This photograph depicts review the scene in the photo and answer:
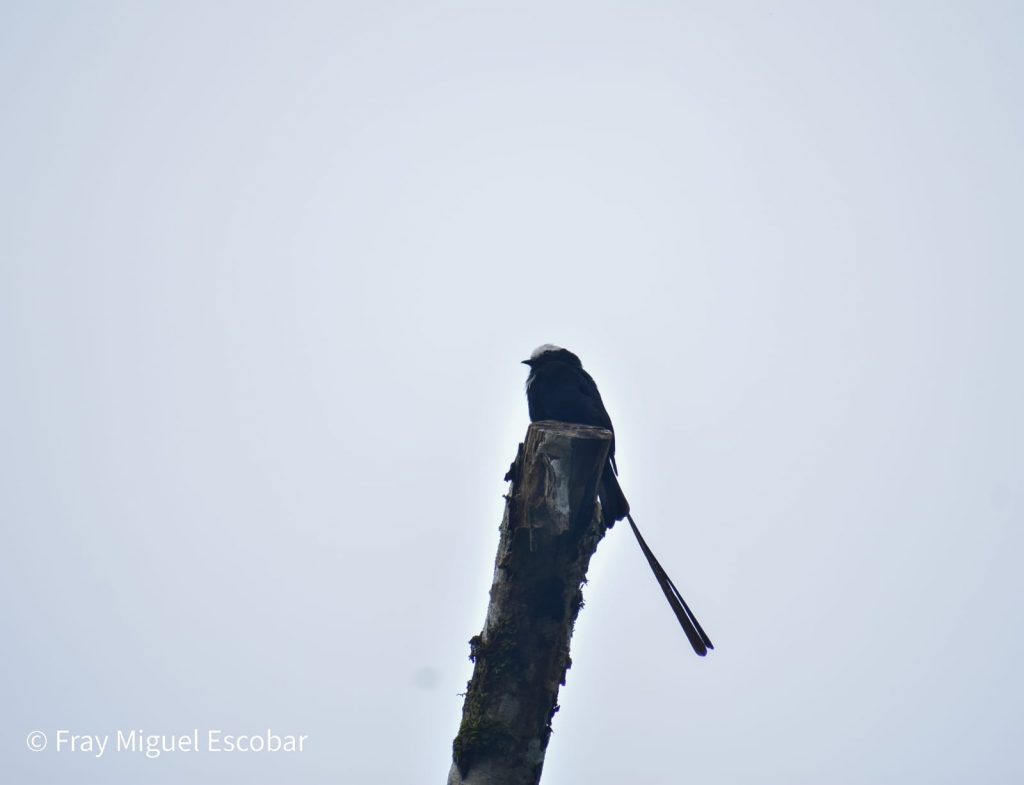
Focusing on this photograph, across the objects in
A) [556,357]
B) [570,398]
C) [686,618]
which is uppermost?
[556,357]

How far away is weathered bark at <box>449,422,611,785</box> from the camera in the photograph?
10.4ft

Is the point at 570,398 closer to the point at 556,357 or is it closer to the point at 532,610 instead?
the point at 556,357

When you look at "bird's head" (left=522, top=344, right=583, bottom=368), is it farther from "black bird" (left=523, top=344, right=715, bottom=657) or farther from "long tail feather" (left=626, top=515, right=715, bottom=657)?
"long tail feather" (left=626, top=515, right=715, bottom=657)

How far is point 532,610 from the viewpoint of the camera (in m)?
3.37

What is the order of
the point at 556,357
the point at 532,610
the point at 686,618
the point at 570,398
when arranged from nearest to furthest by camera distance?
1. the point at 532,610
2. the point at 686,618
3. the point at 570,398
4. the point at 556,357

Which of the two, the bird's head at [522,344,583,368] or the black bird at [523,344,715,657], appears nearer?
the black bird at [523,344,715,657]

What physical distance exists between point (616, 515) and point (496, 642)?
2727 millimetres

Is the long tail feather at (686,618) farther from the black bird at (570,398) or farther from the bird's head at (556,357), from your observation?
the bird's head at (556,357)

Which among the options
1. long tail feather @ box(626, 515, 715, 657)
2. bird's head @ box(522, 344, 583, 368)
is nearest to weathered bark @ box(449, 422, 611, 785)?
long tail feather @ box(626, 515, 715, 657)

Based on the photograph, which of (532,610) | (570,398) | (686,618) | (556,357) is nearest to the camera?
(532,610)

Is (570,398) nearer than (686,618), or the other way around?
(686,618)

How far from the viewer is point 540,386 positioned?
8102 mm

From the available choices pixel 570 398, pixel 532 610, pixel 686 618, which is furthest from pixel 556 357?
pixel 532 610

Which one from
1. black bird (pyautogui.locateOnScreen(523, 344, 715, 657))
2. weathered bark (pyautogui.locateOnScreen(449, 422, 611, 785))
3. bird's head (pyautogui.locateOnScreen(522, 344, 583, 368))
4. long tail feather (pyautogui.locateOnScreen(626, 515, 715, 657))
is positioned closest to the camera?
weathered bark (pyautogui.locateOnScreen(449, 422, 611, 785))
